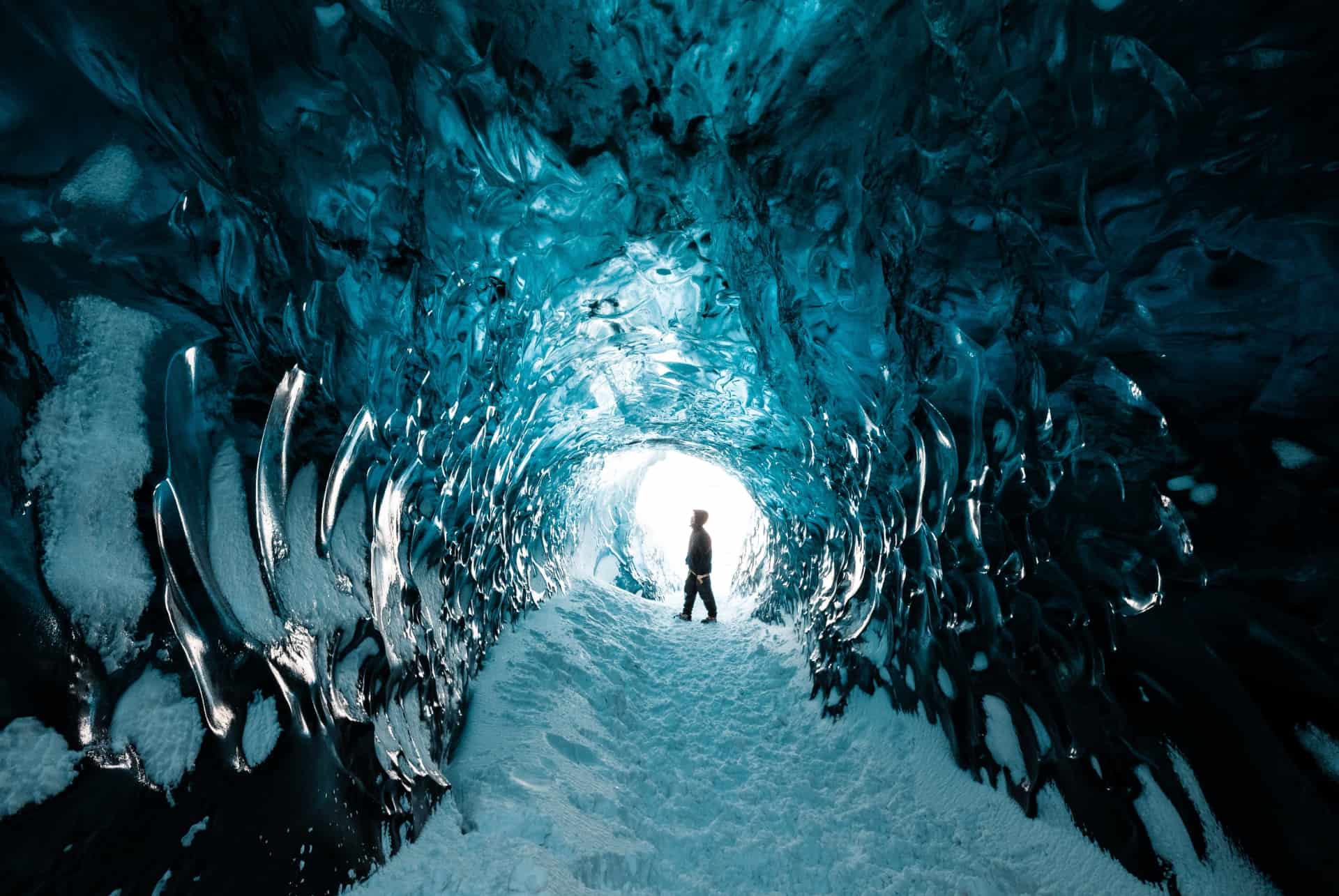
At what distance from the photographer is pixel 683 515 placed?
21094 millimetres

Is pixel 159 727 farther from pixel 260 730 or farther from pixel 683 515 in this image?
pixel 683 515

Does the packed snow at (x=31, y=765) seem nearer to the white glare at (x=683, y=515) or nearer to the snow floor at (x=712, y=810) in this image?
the snow floor at (x=712, y=810)

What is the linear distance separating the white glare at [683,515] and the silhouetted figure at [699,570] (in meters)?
2.20

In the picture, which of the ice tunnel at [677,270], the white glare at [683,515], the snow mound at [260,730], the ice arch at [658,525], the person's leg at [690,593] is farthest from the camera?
the white glare at [683,515]

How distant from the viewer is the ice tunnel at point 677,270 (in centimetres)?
121

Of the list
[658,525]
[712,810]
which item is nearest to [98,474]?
[712,810]

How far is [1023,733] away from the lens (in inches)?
89.4

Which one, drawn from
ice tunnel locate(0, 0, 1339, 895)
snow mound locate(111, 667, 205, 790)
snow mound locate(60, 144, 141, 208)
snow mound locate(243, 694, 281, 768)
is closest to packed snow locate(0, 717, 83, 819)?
ice tunnel locate(0, 0, 1339, 895)

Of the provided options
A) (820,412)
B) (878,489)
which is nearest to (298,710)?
(878,489)

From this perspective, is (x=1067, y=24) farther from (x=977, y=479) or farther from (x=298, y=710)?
(x=298, y=710)

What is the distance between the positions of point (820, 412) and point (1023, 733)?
253 centimetres

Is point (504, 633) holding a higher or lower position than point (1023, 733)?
lower

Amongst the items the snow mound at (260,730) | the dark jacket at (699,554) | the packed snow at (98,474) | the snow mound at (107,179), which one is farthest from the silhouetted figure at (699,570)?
the snow mound at (107,179)

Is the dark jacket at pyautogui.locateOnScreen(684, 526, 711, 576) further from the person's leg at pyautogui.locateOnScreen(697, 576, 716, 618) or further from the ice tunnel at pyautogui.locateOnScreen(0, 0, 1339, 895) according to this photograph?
the ice tunnel at pyautogui.locateOnScreen(0, 0, 1339, 895)
